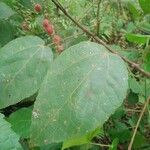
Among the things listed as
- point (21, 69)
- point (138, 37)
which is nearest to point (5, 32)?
point (21, 69)

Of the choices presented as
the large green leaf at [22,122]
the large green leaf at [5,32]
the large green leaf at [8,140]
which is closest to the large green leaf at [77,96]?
the large green leaf at [8,140]

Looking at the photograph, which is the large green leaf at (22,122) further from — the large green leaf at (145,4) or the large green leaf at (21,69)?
the large green leaf at (145,4)

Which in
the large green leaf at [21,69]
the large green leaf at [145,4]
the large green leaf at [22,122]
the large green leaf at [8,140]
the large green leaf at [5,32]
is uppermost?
the large green leaf at [145,4]

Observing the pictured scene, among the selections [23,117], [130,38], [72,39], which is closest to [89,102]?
[130,38]

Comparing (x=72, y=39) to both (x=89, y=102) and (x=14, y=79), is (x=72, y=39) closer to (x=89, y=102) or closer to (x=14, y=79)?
(x=14, y=79)

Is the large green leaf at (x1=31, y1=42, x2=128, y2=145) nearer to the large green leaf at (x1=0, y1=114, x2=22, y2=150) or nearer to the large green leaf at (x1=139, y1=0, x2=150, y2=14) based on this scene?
the large green leaf at (x1=0, y1=114, x2=22, y2=150)

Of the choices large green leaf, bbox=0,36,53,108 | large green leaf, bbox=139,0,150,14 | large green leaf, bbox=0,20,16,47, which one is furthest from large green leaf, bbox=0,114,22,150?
large green leaf, bbox=0,20,16,47
